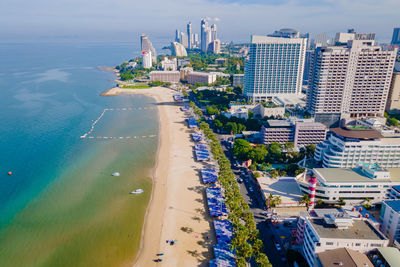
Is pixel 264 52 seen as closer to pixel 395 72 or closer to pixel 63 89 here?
pixel 395 72

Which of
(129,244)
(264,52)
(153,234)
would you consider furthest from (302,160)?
(264,52)

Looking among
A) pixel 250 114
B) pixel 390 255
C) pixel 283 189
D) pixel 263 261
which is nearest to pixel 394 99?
pixel 250 114

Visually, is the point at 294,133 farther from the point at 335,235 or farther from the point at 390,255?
the point at 390,255

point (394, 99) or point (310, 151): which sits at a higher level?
point (394, 99)

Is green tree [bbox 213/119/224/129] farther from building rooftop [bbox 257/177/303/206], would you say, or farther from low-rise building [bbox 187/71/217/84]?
low-rise building [bbox 187/71/217/84]

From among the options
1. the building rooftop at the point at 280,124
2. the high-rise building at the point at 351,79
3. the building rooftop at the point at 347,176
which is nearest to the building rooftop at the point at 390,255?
the building rooftop at the point at 347,176

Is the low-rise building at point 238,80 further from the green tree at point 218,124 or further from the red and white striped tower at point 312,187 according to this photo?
the red and white striped tower at point 312,187
